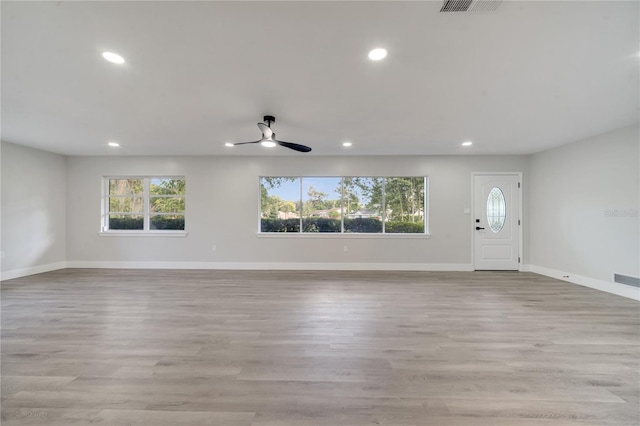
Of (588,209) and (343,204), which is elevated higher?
(343,204)

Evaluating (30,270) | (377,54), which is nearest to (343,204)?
(377,54)

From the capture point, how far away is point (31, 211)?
4965mm

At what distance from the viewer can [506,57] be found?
81.1 inches

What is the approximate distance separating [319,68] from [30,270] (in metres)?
6.82

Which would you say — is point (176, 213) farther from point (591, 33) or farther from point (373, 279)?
point (591, 33)

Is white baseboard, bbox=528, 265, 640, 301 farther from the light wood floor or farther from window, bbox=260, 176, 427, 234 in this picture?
window, bbox=260, 176, 427, 234

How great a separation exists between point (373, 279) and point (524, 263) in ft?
11.7

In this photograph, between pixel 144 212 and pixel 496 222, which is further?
pixel 144 212

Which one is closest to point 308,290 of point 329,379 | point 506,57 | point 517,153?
point 329,379

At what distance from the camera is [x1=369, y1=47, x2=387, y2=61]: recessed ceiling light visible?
6.44ft

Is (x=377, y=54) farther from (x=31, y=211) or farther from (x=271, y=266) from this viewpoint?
(x=31, y=211)

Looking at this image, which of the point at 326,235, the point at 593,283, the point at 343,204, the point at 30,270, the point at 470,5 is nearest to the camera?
the point at 470,5

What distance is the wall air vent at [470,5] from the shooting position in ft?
4.94

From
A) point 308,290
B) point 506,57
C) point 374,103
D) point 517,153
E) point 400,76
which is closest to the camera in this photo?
point 506,57
